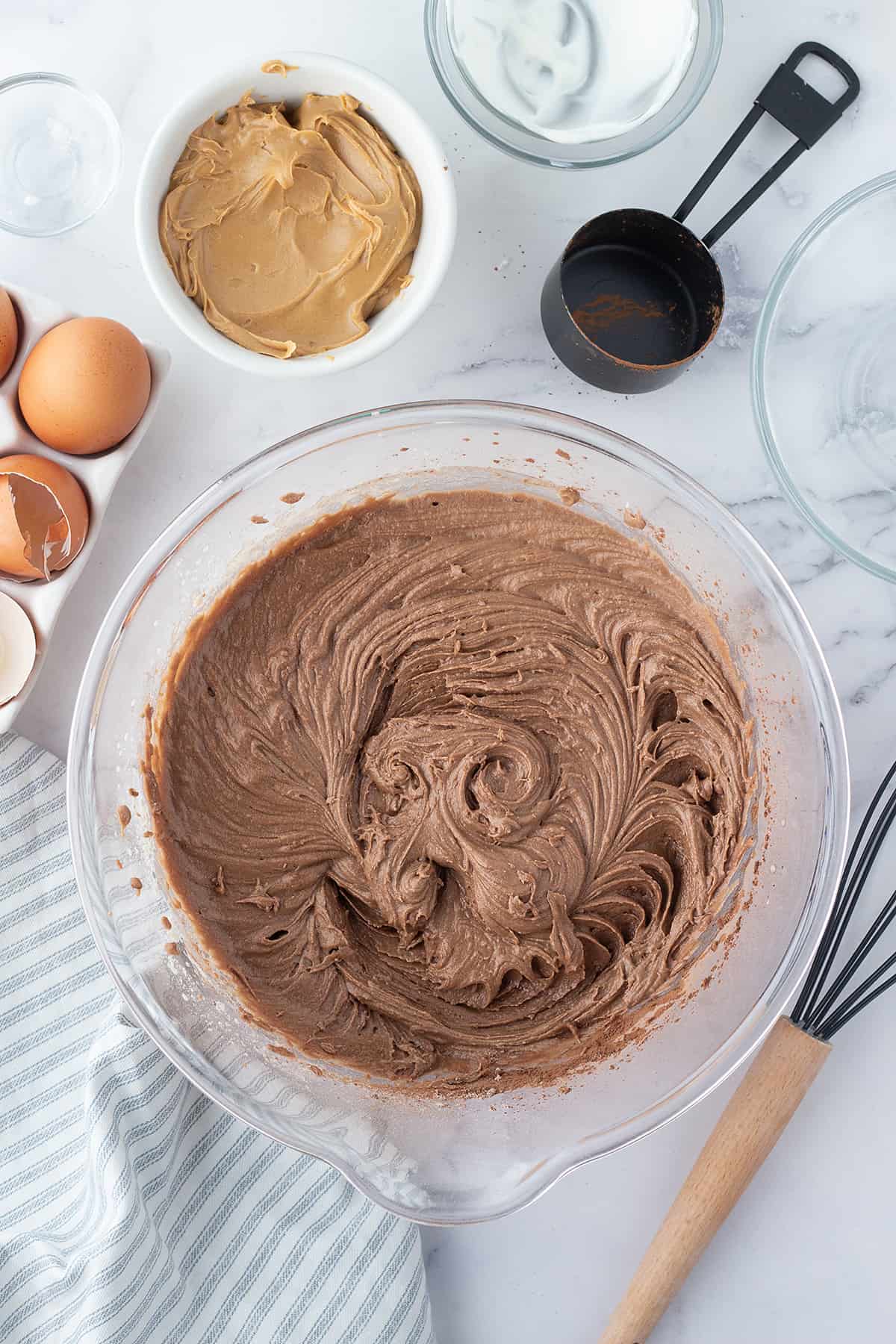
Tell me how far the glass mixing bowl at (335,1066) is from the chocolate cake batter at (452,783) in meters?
0.05

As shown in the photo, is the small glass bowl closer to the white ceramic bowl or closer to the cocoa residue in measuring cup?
the white ceramic bowl

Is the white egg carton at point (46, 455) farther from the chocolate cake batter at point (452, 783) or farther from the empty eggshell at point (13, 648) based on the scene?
the chocolate cake batter at point (452, 783)

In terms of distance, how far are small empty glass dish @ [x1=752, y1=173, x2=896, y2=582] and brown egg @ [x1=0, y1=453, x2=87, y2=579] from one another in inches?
52.8

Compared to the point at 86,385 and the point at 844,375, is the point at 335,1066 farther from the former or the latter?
the point at 844,375

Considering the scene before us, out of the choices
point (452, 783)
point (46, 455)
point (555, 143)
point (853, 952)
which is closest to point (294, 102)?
point (555, 143)

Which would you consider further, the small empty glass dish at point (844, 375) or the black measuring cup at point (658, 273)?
the small empty glass dish at point (844, 375)

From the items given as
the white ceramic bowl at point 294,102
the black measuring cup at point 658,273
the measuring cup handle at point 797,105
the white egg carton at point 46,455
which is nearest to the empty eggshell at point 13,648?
the white egg carton at point 46,455

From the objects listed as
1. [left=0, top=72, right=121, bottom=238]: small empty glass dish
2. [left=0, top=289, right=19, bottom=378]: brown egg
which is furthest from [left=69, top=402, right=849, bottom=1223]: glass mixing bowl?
[left=0, top=72, right=121, bottom=238]: small empty glass dish

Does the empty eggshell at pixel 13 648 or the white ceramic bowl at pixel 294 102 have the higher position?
the white ceramic bowl at pixel 294 102

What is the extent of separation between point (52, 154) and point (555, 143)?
1025 millimetres

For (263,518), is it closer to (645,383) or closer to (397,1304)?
(645,383)

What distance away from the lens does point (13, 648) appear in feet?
6.64

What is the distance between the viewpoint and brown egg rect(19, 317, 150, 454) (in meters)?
1.91

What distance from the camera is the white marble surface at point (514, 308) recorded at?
2.12m
